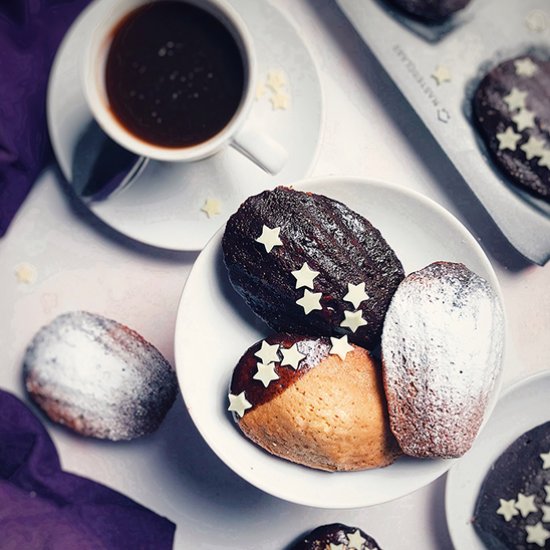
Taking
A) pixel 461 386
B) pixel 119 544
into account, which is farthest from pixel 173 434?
pixel 461 386

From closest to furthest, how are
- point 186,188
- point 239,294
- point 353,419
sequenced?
1. point 353,419
2. point 239,294
3. point 186,188

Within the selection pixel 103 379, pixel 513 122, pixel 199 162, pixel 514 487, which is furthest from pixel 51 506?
pixel 513 122

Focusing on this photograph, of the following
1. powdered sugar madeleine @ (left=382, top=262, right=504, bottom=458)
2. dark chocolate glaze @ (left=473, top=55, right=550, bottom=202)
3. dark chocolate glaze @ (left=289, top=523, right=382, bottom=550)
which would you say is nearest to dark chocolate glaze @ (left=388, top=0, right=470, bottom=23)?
dark chocolate glaze @ (left=473, top=55, right=550, bottom=202)

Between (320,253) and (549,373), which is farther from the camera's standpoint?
(549,373)

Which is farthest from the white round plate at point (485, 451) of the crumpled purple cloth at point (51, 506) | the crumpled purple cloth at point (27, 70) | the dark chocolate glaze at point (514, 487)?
the crumpled purple cloth at point (27, 70)

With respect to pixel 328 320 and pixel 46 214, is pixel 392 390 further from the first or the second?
pixel 46 214

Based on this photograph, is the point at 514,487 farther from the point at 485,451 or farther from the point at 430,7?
the point at 430,7
